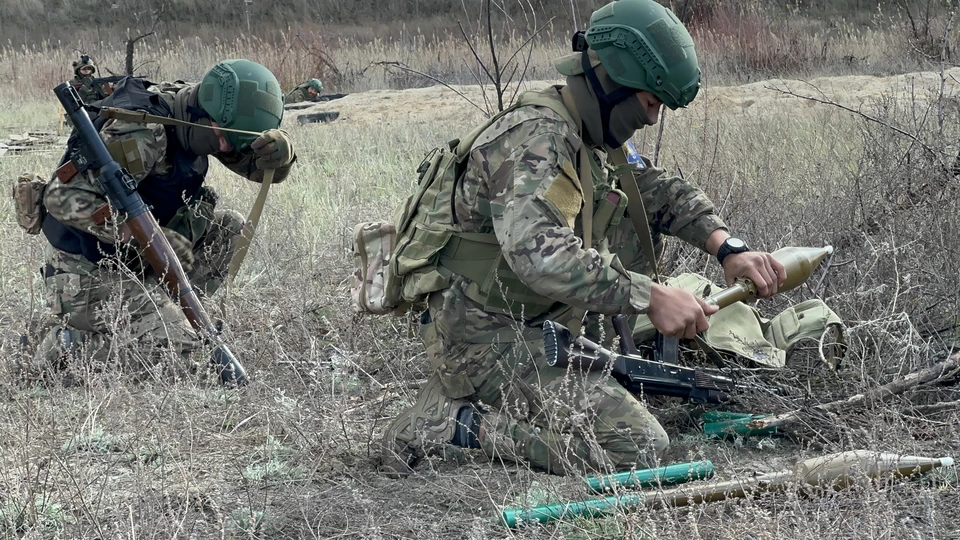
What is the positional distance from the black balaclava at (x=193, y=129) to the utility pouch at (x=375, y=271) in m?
1.33

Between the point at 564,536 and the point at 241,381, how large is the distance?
1939 millimetres

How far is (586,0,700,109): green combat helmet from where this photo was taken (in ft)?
10.7

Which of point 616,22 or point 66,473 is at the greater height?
point 616,22

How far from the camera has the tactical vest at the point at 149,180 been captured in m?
4.81

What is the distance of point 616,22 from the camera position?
3.30m

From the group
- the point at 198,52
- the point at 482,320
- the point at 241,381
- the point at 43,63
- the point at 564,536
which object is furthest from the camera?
the point at 198,52

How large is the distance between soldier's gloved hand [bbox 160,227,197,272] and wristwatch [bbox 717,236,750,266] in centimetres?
264

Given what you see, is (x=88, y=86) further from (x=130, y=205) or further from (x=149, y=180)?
Answer: (x=130, y=205)

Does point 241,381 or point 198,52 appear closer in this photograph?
point 241,381

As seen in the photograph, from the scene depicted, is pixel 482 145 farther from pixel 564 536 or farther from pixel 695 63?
pixel 564 536

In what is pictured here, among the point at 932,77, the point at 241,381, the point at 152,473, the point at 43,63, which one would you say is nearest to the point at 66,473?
the point at 152,473

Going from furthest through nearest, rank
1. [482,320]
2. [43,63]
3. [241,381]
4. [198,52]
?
1. [198,52]
2. [43,63]
3. [241,381]
4. [482,320]

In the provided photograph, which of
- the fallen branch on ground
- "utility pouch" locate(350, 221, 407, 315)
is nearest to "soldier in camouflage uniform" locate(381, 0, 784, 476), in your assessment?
"utility pouch" locate(350, 221, 407, 315)

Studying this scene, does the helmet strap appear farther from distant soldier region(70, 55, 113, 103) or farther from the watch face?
distant soldier region(70, 55, 113, 103)
